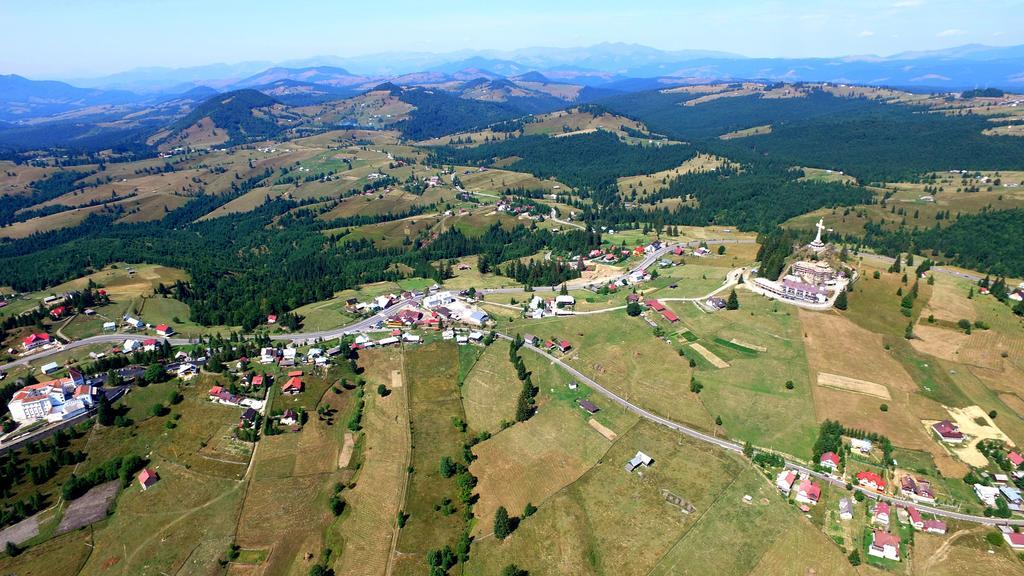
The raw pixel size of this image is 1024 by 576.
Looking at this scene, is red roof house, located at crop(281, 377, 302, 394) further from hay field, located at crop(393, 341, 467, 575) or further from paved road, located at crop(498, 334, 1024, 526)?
paved road, located at crop(498, 334, 1024, 526)

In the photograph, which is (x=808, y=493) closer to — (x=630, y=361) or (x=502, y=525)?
(x=630, y=361)

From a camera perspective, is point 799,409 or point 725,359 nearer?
point 799,409

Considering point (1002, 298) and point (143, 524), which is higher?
point (1002, 298)

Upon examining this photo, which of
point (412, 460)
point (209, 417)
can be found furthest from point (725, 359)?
point (209, 417)

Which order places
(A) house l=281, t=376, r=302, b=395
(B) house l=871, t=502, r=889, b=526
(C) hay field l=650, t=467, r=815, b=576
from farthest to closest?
(A) house l=281, t=376, r=302, b=395, (B) house l=871, t=502, r=889, b=526, (C) hay field l=650, t=467, r=815, b=576

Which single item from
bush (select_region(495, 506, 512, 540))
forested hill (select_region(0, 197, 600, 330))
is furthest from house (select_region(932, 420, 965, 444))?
forested hill (select_region(0, 197, 600, 330))

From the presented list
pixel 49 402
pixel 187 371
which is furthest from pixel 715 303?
pixel 49 402

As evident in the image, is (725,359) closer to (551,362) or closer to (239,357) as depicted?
(551,362)
